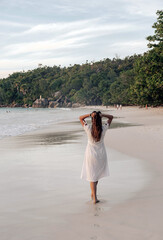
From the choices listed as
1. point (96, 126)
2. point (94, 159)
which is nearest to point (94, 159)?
point (94, 159)

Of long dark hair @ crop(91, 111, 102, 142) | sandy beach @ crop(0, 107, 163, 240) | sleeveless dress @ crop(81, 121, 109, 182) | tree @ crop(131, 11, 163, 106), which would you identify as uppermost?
tree @ crop(131, 11, 163, 106)

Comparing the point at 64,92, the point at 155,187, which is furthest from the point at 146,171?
the point at 64,92

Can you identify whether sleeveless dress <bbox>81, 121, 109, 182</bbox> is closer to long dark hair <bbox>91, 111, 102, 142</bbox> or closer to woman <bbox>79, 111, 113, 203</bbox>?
woman <bbox>79, 111, 113, 203</bbox>

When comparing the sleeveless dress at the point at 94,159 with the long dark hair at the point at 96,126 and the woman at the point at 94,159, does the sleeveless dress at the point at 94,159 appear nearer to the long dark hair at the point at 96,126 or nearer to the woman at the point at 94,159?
the woman at the point at 94,159

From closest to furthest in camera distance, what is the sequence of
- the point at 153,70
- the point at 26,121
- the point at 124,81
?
the point at 153,70
the point at 26,121
the point at 124,81

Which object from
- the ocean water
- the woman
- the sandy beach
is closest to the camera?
the sandy beach

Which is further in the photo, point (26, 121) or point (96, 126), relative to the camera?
point (26, 121)

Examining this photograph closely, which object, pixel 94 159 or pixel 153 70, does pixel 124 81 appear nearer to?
pixel 153 70

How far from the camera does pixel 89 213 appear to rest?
18.5 ft

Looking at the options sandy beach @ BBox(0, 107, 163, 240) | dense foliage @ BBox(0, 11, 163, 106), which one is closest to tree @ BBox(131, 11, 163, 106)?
dense foliage @ BBox(0, 11, 163, 106)

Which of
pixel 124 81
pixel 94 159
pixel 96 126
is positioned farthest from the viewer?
pixel 124 81

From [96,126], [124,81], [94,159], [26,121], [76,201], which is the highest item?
[124,81]

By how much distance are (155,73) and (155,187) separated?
3539cm

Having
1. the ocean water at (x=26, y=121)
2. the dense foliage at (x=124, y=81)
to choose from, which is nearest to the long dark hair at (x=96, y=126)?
the ocean water at (x=26, y=121)
